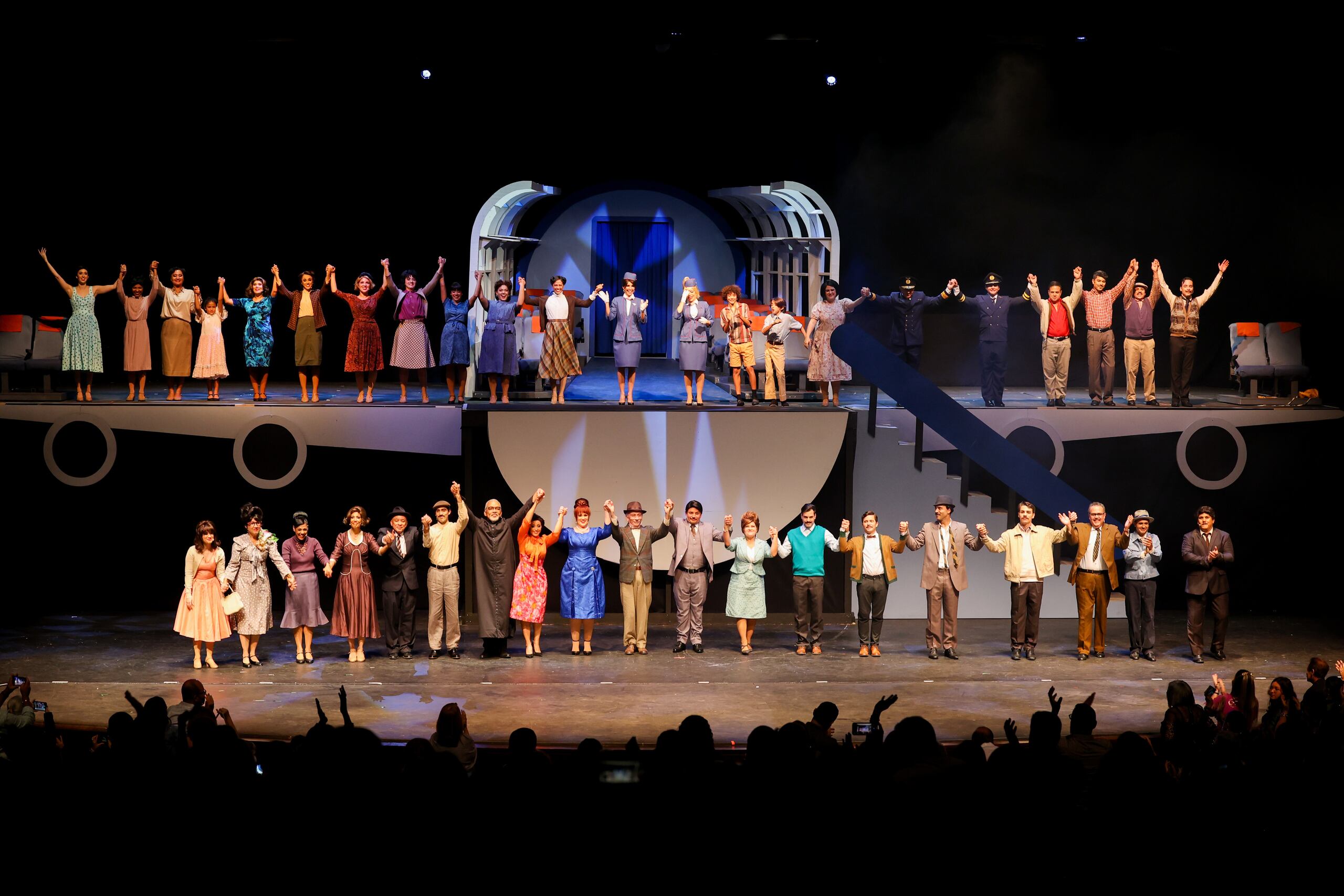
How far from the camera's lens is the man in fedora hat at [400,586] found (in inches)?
456

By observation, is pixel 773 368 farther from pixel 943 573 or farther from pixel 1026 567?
pixel 1026 567

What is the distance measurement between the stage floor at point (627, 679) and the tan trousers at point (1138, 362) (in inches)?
89.2

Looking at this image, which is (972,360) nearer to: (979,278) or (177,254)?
(979,278)

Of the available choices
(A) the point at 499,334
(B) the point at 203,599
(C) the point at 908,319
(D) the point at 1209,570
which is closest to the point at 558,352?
(A) the point at 499,334

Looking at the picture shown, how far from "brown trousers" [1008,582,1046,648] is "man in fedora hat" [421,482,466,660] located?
4.58 m

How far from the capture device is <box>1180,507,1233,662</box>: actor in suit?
11.9 meters

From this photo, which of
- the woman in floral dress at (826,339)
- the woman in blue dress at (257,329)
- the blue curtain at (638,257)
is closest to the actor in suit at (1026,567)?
the woman in floral dress at (826,339)

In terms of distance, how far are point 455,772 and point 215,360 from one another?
930cm

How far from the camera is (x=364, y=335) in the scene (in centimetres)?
1312

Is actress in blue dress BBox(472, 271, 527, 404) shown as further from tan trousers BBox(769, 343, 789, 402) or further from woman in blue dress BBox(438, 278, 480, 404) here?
tan trousers BBox(769, 343, 789, 402)

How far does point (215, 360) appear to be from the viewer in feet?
43.4

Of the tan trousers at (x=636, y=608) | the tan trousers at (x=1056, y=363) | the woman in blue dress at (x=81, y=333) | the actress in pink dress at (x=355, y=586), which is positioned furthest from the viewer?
the tan trousers at (x=1056, y=363)

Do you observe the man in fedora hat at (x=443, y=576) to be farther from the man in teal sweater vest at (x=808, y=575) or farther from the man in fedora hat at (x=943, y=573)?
the man in fedora hat at (x=943, y=573)

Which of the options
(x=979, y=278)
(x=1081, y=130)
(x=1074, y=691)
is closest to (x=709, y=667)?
(x=1074, y=691)
